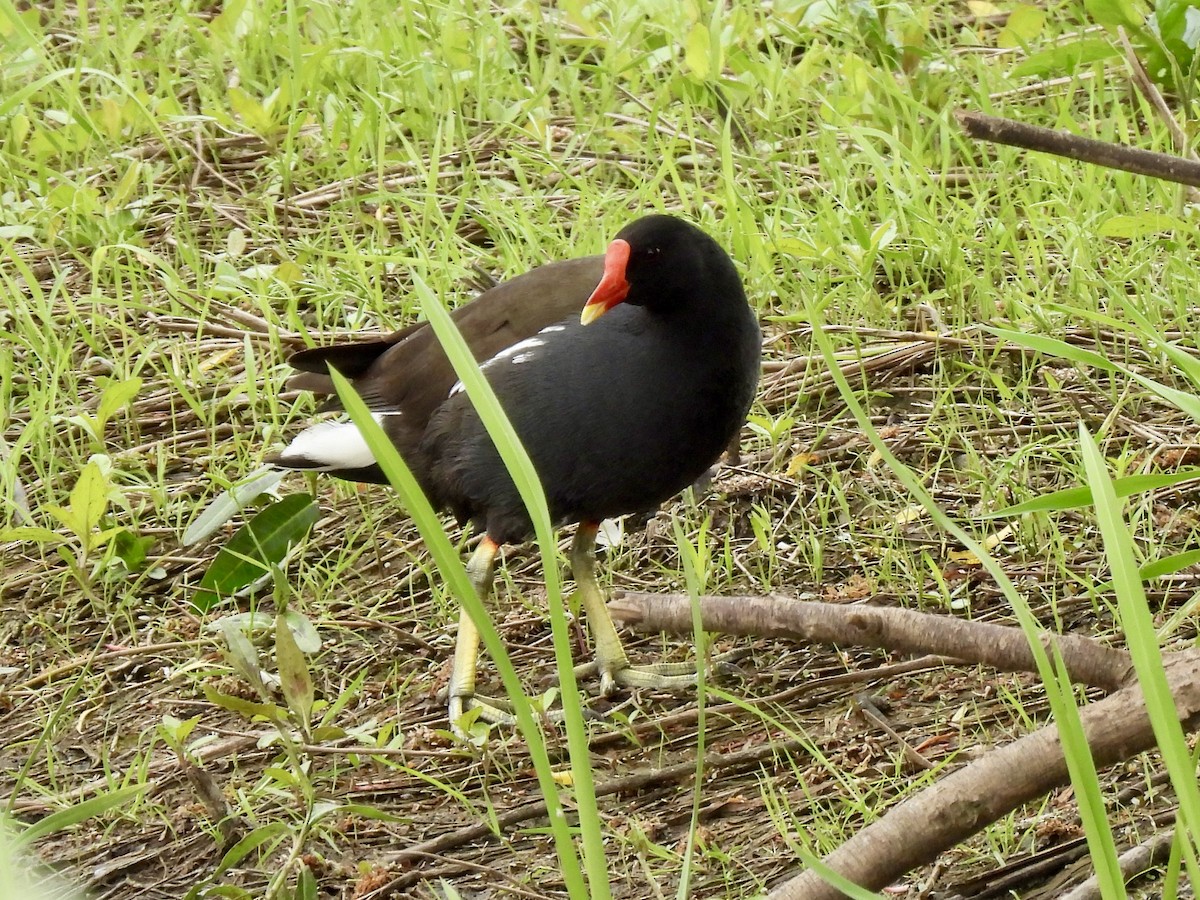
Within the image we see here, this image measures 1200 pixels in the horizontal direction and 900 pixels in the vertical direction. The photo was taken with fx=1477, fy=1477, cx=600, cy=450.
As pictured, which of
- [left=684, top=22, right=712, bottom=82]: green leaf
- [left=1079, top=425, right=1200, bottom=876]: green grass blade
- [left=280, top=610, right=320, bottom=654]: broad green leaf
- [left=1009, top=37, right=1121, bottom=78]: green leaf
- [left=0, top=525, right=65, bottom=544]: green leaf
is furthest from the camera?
[left=684, top=22, right=712, bottom=82]: green leaf

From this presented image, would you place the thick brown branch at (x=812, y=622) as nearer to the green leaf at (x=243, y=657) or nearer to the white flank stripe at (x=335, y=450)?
the green leaf at (x=243, y=657)

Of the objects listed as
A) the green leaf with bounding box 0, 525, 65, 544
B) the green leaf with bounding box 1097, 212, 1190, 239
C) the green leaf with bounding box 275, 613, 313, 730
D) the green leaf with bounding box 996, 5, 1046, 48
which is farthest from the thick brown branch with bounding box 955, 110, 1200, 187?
the green leaf with bounding box 996, 5, 1046, 48

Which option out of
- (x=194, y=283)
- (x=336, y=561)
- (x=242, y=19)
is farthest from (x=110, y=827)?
(x=242, y=19)

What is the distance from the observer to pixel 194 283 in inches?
149

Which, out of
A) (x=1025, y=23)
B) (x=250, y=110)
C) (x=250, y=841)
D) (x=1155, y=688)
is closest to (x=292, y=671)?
(x=250, y=841)

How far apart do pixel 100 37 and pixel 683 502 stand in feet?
9.19

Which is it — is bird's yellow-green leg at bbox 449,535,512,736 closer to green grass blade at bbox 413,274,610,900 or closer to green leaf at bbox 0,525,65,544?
green leaf at bbox 0,525,65,544

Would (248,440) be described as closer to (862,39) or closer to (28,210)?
(28,210)

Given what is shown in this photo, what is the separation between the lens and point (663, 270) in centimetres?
251

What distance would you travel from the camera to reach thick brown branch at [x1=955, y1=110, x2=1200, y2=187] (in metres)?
1.25

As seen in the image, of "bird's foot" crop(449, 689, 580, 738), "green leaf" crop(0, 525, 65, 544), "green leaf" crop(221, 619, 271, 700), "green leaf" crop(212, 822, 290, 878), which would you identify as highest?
"green leaf" crop(221, 619, 271, 700)

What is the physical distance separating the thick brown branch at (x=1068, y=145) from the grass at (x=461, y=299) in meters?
0.32

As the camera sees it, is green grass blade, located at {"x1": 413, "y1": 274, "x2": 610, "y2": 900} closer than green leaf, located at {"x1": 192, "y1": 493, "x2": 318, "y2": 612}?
Yes

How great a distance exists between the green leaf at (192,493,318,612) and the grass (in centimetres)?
5
